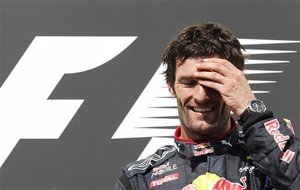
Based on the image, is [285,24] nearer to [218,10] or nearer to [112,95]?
[218,10]

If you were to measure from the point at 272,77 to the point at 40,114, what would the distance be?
3.56ft

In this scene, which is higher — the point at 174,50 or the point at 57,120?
the point at 57,120

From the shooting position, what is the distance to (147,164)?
1524 mm

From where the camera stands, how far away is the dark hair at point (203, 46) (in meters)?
1.45

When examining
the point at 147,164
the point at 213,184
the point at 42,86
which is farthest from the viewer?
the point at 42,86

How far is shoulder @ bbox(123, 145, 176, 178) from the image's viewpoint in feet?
4.91

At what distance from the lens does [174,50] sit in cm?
151

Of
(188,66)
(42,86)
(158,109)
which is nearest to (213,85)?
(188,66)

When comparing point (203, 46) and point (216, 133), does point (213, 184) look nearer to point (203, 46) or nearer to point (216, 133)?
point (216, 133)

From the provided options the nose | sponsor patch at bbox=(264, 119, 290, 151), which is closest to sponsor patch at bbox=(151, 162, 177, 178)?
the nose

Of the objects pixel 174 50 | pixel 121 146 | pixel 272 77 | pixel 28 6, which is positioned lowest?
pixel 174 50

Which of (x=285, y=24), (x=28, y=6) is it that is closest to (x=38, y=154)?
(x=28, y=6)

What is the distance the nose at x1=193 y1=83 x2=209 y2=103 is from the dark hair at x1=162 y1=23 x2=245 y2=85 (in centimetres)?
9

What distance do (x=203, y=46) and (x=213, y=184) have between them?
35 cm
